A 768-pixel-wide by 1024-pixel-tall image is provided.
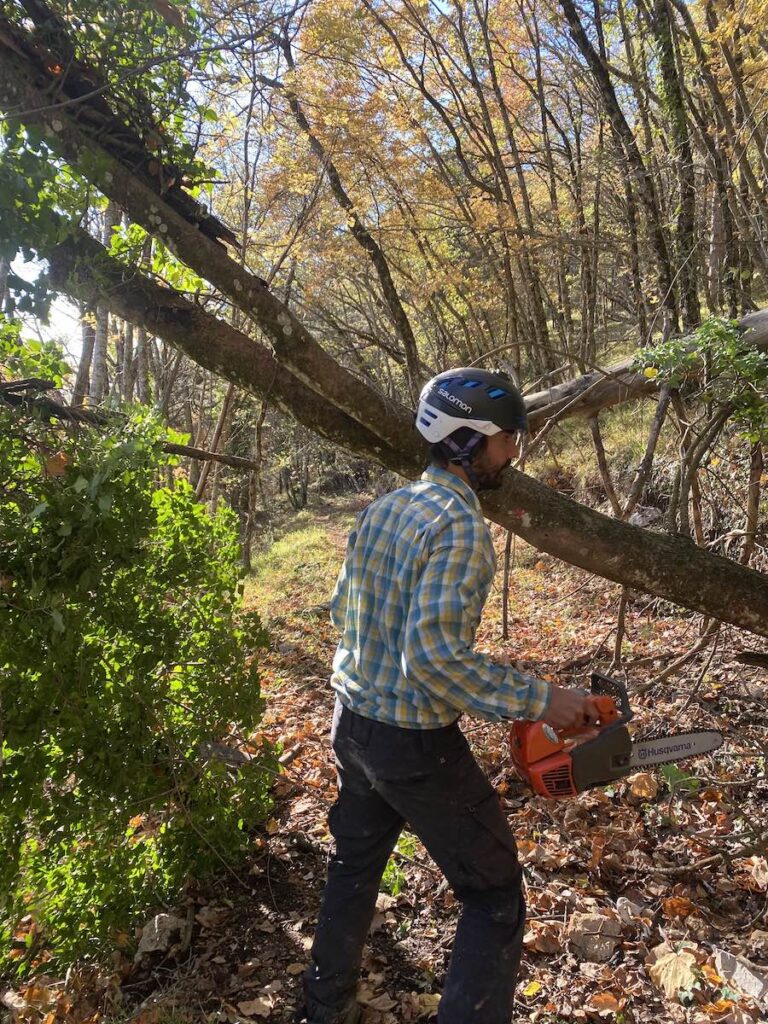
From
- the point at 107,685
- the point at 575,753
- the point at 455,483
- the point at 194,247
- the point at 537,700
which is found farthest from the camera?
the point at 194,247

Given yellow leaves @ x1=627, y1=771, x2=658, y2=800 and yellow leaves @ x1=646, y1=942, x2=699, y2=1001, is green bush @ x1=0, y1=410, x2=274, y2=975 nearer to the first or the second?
yellow leaves @ x1=646, y1=942, x2=699, y2=1001

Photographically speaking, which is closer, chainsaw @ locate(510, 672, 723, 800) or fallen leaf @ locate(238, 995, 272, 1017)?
chainsaw @ locate(510, 672, 723, 800)

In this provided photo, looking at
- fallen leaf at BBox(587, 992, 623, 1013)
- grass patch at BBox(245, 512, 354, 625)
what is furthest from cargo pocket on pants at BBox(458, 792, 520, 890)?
grass patch at BBox(245, 512, 354, 625)

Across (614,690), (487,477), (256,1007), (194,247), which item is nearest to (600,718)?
(614,690)

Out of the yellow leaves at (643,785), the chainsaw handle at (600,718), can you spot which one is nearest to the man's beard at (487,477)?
the chainsaw handle at (600,718)

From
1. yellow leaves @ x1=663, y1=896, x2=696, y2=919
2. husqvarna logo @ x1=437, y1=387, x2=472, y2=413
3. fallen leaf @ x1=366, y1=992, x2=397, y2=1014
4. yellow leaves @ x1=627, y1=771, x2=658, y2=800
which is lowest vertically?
yellow leaves @ x1=663, y1=896, x2=696, y2=919

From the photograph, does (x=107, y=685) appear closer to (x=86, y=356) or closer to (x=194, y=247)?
(x=194, y=247)

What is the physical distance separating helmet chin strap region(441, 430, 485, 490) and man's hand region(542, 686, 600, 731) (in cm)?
76

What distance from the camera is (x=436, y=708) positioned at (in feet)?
6.64

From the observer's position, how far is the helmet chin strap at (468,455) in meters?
2.24

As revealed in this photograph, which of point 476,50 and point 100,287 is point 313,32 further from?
Result: point 100,287

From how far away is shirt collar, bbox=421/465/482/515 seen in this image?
7.00ft

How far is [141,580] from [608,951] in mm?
2486

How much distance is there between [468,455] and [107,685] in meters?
1.75
